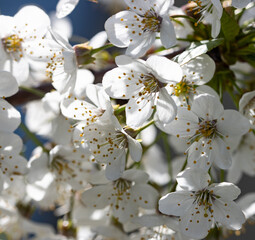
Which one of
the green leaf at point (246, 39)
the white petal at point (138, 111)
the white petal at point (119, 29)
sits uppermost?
the white petal at point (119, 29)

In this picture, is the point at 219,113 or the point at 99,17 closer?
the point at 219,113

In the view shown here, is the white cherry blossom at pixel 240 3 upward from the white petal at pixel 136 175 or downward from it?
upward

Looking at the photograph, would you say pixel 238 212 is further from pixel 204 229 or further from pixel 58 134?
pixel 58 134

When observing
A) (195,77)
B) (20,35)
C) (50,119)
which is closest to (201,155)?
(195,77)

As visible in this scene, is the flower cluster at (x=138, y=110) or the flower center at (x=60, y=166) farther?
the flower center at (x=60, y=166)

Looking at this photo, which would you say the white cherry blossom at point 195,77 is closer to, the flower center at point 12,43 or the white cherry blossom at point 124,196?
the white cherry blossom at point 124,196

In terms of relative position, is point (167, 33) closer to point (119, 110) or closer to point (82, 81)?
point (119, 110)

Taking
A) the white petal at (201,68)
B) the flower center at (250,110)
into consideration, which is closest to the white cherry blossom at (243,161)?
the flower center at (250,110)

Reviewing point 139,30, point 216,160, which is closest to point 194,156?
point 216,160

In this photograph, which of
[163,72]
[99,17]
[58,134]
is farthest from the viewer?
[99,17]
